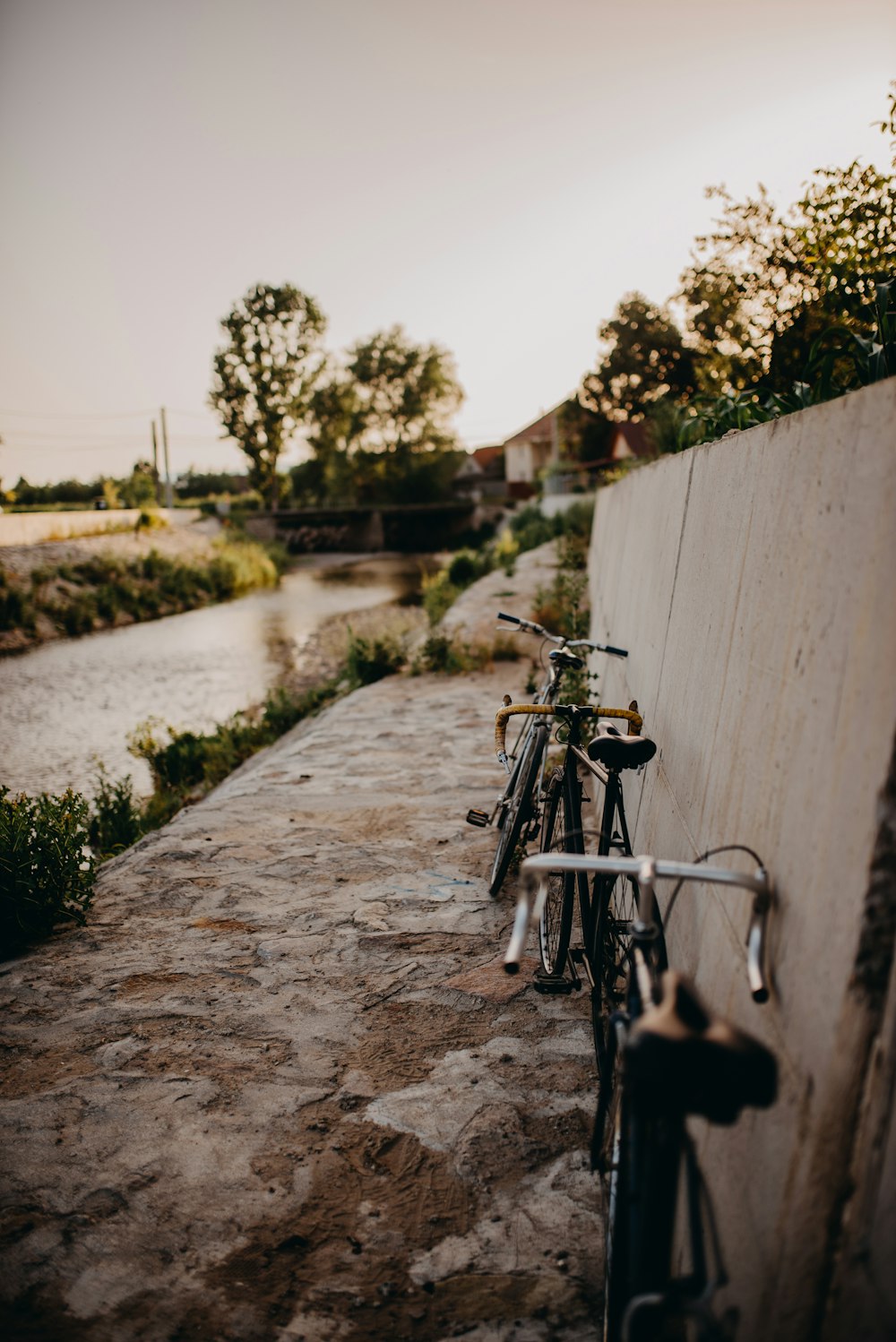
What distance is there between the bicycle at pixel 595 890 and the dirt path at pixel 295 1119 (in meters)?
0.20

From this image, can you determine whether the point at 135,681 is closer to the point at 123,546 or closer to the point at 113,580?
the point at 113,580

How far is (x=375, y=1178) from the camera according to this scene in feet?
7.91

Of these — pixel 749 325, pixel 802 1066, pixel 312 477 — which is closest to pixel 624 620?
pixel 749 325

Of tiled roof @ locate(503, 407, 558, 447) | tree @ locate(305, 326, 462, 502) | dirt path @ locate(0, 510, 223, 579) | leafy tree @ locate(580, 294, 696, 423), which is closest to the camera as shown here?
dirt path @ locate(0, 510, 223, 579)

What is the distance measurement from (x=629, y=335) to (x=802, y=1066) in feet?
164

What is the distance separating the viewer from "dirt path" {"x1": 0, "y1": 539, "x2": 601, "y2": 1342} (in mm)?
2041

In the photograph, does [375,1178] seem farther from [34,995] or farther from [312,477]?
[312,477]

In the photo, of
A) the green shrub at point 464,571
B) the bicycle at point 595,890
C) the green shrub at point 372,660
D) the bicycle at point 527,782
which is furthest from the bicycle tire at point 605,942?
the green shrub at point 464,571

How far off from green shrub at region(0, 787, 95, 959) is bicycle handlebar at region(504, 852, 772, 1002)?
10.1 feet

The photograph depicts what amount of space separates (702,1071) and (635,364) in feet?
165

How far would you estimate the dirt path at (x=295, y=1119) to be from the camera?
2.04 meters

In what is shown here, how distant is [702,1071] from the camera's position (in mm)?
1216

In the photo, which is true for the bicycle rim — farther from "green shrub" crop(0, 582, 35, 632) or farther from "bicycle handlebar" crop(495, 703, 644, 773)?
"green shrub" crop(0, 582, 35, 632)

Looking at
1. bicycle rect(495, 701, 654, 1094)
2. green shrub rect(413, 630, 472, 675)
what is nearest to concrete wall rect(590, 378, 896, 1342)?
bicycle rect(495, 701, 654, 1094)
